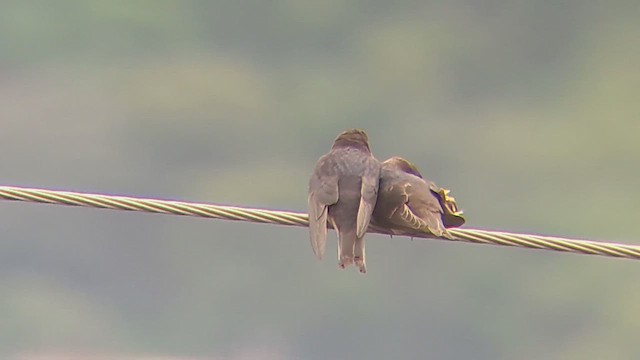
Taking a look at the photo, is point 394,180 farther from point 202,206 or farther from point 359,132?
point 202,206

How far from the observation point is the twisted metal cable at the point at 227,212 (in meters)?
6.20

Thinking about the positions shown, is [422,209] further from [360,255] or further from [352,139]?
[352,139]

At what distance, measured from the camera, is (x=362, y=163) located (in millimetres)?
8680

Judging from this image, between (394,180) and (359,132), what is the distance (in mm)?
1376

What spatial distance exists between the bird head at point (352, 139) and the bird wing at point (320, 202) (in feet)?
1.96

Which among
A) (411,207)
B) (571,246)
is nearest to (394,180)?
(411,207)

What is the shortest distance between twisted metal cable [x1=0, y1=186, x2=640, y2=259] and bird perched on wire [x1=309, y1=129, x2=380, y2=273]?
1301mm

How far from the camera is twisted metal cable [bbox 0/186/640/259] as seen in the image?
6.20 metres

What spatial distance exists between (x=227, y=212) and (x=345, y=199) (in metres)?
2.08

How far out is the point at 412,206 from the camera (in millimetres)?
8086

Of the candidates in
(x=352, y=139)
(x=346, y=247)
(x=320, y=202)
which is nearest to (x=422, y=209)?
(x=346, y=247)

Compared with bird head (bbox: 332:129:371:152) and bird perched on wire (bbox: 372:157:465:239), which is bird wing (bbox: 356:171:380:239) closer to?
bird perched on wire (bbox: 372:157:465:239)

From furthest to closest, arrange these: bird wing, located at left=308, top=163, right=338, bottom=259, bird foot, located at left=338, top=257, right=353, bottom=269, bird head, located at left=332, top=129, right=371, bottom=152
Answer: bird head, located at left=332, top=129, right=371, bottom=152, bird foot, located at left=338, top=257, right=353, bottom=269, bird wing, located at left=308, top=163, right=338, bottom=259

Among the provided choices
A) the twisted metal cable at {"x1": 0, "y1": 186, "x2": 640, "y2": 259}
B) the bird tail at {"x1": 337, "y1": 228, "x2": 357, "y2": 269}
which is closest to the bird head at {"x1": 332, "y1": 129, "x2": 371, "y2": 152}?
the bird tail at {"x1": 337, "y1": 228, "x2": 357, "y2": 269}
